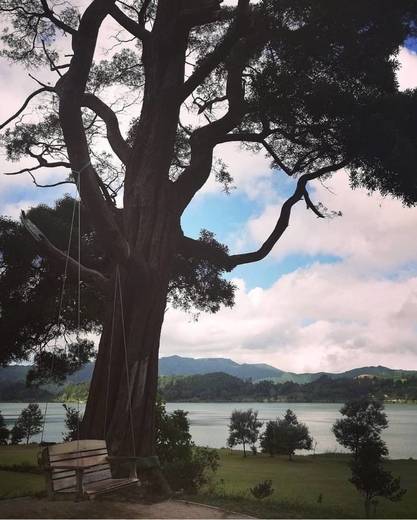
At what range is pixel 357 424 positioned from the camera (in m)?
59.5

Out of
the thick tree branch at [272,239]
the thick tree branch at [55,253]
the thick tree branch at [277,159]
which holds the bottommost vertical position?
the thick tree branch at [55,253]

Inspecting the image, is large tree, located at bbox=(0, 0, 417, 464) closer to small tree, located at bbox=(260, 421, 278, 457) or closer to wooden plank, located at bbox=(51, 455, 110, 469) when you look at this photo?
wooden plank, located at bbox=(51, 455, 110, 469)

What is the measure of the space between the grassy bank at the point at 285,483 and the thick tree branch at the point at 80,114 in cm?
503

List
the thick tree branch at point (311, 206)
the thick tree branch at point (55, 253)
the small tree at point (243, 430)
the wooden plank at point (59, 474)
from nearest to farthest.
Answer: the wooden plank at point (59, 474) → the thick tree branch at point (55, 253) → the thick tree branch at point (311, 206) → the small tree at point (243, 430)

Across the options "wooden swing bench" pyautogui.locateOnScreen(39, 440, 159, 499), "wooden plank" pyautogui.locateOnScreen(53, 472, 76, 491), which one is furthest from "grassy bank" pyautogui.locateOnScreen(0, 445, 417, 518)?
"wooden plank" pyautogui.locateOnScreen(53, 472, 76, 491)

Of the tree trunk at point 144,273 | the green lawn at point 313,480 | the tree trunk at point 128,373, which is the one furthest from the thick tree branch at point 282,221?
the green lawn at point 313,480

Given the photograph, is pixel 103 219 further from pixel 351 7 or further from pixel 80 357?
pixel 80 357

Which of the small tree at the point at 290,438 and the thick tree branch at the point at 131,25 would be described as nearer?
the thick tree branch at the point at 131,25

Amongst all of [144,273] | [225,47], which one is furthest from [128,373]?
[225,47]

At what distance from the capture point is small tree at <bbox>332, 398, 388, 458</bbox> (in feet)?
193

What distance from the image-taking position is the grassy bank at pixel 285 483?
8656mm

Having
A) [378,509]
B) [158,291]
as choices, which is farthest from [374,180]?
[378,509]

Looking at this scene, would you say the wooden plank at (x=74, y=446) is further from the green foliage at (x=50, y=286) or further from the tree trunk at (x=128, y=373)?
the green foliage at (x=50, y=286)

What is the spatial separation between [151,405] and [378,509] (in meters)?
38.0
